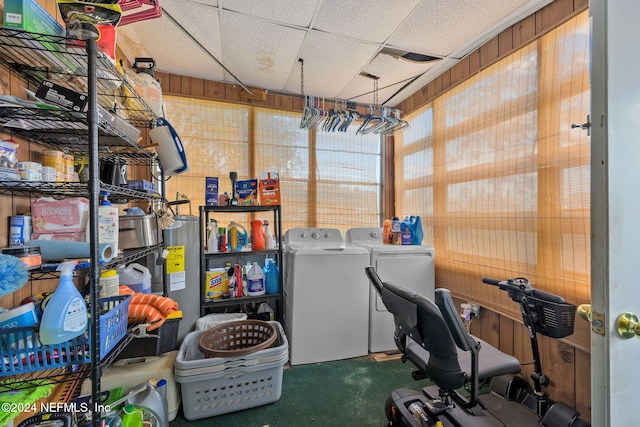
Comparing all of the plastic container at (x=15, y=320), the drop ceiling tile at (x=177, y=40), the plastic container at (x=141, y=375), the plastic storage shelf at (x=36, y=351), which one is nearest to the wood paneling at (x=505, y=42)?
the drop ceiling tile at (x=177, y=40)

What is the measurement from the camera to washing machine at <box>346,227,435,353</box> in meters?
2.27

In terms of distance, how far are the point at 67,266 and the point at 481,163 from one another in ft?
8.18

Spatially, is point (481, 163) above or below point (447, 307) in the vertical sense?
above

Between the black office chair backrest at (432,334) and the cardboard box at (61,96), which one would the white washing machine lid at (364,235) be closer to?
the black office chair backrest at (432,334)

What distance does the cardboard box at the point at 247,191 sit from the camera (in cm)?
220

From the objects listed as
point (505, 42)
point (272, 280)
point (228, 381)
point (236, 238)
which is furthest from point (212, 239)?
point (505, 42)

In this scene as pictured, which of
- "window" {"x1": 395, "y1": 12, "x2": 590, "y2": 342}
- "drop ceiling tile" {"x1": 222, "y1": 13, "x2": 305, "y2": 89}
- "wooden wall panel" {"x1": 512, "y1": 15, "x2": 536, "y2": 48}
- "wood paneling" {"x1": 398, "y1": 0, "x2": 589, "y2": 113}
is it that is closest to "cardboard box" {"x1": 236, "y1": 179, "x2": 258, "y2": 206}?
"drop ceiling tile" {"x1": 222, "y1": 13, "x2": 305, "y2": 89}

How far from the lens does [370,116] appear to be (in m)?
2.54

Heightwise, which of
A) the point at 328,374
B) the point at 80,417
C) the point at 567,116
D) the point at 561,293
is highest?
→ the point at 567,116

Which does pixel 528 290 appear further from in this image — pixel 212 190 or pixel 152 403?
pixel 212 190

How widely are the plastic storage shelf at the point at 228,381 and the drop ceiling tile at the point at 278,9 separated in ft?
7.10

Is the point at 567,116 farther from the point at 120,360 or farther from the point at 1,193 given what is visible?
the point at 120,360

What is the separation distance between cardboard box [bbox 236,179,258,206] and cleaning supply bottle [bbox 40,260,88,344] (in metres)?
1.35

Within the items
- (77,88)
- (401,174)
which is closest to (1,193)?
(77,88)
